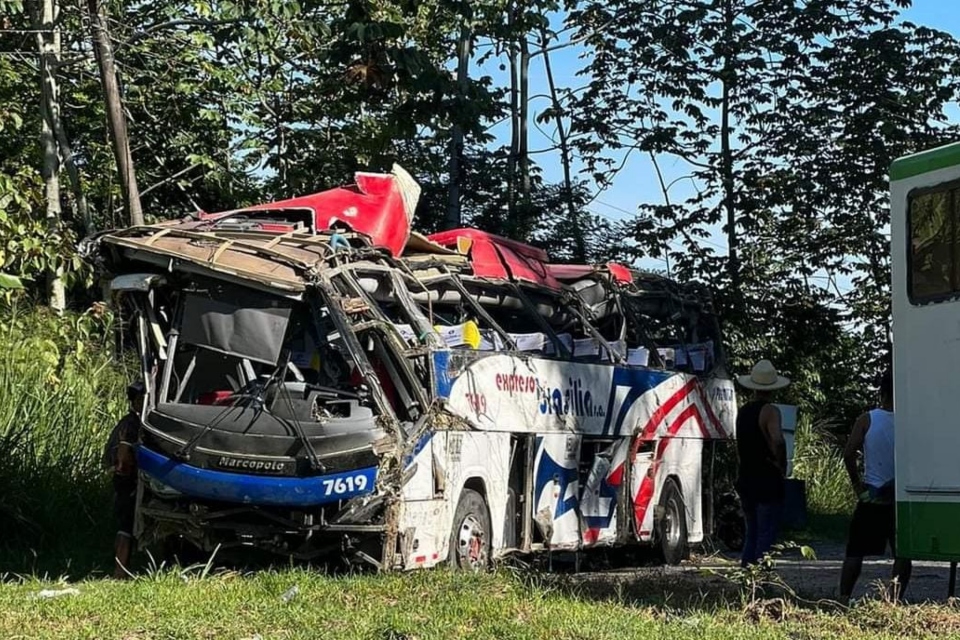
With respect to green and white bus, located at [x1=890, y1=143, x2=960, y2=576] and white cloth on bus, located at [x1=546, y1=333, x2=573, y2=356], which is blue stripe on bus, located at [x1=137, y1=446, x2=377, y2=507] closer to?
white cloth on bus, located at [x1=546, y1=333, x2=573, y2=356]

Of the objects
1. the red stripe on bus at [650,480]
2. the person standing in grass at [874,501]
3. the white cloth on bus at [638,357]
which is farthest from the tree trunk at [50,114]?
the person standing in grass at [874,501]

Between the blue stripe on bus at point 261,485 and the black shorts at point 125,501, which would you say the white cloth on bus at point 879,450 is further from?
the black shorts at point 125,501

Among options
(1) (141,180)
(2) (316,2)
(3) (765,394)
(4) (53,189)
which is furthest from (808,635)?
(1) (141,180)

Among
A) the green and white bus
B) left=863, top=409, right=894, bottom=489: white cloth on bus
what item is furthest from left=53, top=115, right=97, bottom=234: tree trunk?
the green and white bus

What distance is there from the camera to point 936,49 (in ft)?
70.2

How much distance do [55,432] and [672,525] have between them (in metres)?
6.91

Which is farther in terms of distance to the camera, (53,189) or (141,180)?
(141,180)

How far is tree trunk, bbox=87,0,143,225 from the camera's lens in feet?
48.2

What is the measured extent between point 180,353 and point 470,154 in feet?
45.6

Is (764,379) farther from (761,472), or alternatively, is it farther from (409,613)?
(409,613)

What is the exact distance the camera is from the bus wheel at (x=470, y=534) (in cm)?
1042

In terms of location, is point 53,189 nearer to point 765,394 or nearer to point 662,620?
point 765,394

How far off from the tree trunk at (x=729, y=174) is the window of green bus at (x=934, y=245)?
42.6 feet

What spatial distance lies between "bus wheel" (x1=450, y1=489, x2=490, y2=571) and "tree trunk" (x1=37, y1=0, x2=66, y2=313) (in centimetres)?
971
